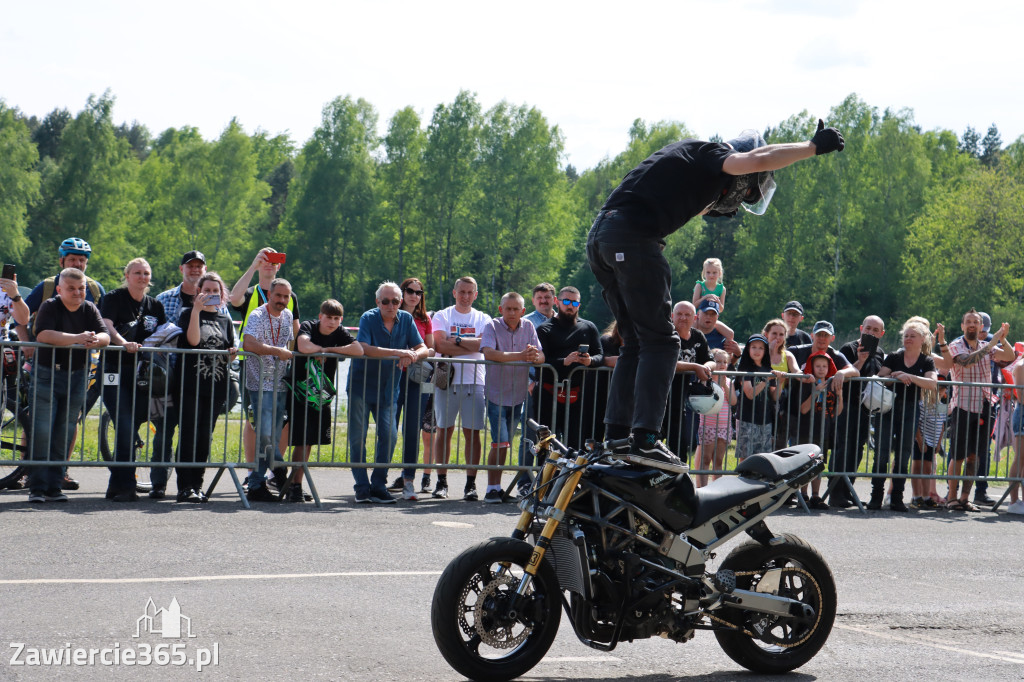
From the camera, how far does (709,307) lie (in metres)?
12.8

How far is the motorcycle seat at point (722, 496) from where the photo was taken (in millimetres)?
5137

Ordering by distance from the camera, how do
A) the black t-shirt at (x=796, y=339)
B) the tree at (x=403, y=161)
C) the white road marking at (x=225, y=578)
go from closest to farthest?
the white road marking at (x=225, y=578), the black t-shirt at (x=796, y=339), the tree at (x=403, y=161)

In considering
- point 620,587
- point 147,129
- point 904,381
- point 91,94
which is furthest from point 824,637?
point 147,129

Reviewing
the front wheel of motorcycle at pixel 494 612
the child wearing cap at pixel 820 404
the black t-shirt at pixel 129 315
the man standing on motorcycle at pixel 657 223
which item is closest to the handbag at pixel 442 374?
the black t-shirt at pixel 129 315

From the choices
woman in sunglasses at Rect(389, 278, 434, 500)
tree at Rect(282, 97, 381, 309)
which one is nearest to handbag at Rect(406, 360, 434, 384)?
woman in sunglasses at Rect(389, 278, 434, 500)

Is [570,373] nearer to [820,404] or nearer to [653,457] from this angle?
[820,404]

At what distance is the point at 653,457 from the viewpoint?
16.6 feet

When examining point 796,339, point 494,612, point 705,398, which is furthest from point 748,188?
point 796,339

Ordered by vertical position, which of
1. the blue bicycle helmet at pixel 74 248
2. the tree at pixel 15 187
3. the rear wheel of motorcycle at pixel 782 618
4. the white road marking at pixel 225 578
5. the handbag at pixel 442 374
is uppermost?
the tree at pixel 15 187

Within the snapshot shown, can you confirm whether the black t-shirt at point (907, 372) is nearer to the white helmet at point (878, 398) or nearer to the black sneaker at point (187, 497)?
the white helmet at point (878, 398)

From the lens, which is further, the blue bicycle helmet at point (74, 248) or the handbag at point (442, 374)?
the handbag at point (442, 374)

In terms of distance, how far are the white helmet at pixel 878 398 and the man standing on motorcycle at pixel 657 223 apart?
7.28m

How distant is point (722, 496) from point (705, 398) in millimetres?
5941

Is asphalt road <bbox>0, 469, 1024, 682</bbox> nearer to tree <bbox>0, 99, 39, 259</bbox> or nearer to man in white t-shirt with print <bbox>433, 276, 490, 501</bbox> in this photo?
man in white t-shirt with print <bbox>433, 276, 490, 501</bbox>
